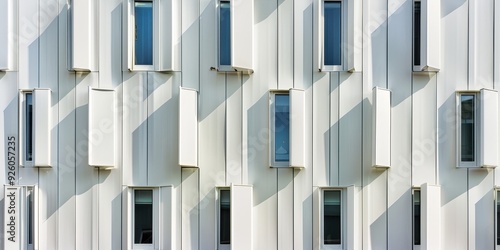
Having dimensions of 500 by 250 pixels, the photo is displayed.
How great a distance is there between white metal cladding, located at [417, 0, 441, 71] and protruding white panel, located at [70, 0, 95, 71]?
558cm

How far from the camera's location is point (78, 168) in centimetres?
736

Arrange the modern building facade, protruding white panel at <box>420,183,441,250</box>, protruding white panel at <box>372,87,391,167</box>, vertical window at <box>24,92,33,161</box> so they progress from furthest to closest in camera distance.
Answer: vertical window at <box>24,92,33,161</box>
the modern building facade
protruding white panel at <box>372,87,391,167</box>
protruding white panel at <box>420,183,441,250</box>

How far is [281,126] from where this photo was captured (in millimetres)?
7473

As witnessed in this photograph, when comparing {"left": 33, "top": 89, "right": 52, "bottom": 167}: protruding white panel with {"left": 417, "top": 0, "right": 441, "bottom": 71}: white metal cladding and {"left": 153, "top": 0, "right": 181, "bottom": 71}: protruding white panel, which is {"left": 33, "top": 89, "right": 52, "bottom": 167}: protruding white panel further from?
{"left": 417, "top": 0, "right": 441, "bottom": 71}: white metal cladding

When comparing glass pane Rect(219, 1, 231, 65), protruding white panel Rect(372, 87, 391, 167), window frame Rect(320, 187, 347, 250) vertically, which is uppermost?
glass pane Rect(219, 1, 231, 65)

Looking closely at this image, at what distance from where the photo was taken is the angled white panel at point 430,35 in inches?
285

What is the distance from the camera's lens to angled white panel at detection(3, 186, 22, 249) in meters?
7.19

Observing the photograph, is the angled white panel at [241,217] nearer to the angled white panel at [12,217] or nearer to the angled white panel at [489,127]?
the angled white panel at [12,217]

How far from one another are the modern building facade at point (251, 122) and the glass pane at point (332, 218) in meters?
0.03

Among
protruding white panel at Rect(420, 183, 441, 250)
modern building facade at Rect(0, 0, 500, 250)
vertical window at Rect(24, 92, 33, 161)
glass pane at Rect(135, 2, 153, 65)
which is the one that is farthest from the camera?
glass pane at Rect(135, 2, 153, 65)

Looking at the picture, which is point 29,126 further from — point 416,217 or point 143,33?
point 416,217

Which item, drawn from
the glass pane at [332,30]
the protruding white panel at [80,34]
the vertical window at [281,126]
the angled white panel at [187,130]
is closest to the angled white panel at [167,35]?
the angled white panel at [187,130]

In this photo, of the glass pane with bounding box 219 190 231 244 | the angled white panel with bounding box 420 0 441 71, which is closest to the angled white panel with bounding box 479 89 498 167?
the angled white panel with bounding box 420 0 441 71

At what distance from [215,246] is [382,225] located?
281 cm
